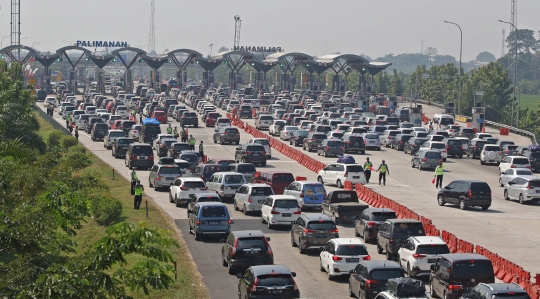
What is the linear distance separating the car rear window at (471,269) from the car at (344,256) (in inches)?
151

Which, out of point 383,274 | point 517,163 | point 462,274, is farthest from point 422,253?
point 517,163

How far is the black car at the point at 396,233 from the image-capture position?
33.6 metres

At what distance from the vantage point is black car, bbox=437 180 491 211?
45781mm

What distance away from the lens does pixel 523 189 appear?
48.9m

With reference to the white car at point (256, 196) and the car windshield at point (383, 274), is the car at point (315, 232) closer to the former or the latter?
the car windshield at point (383, 274)

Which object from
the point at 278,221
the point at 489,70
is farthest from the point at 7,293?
the point at 489,70

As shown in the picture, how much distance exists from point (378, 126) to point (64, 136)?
25879 millimetres

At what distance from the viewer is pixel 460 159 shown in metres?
70.1

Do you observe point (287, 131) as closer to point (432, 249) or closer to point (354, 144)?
point (354, 144)

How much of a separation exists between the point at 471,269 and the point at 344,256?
4500mm

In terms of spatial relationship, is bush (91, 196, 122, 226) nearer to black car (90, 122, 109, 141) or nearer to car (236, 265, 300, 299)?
car (236, 265, 300, 299)

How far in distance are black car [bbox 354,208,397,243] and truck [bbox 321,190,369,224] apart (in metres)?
3.42

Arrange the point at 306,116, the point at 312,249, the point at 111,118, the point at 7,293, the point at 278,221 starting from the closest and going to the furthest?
the point at 7,293, the point at 312,249, the point at 278,221, the point at 111,118, the point at 306,116

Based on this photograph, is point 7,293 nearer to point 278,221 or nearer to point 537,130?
point 278,221
